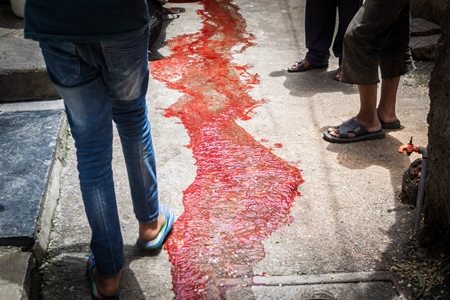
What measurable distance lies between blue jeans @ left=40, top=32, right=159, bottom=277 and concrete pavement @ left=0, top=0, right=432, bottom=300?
38cm

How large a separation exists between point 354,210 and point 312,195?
27 cm

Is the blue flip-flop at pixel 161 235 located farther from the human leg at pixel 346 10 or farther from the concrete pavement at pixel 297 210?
the human leg at pixel 346 10

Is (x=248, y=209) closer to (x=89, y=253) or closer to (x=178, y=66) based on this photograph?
(x=89, y=253)

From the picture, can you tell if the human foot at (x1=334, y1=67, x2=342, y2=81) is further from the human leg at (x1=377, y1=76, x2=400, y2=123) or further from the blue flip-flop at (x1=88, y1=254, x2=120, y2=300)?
the blue flip-flop at (x1=88, y1=254, x2=120, y2=300)

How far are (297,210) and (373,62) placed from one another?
1.22 metres

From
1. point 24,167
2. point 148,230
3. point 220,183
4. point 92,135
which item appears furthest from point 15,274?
point 220,183

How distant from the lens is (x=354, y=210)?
123 inches

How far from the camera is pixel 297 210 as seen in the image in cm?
314

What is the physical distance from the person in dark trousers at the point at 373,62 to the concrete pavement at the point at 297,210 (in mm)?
105

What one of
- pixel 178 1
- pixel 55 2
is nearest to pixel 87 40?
pixel 55 2

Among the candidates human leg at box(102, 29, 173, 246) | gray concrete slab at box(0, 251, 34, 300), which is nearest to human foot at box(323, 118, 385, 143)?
human leg at box(102, 29, 173, 246)

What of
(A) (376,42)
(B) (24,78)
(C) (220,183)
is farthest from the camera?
(B) (24,78)

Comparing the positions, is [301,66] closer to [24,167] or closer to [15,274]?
[24,167]

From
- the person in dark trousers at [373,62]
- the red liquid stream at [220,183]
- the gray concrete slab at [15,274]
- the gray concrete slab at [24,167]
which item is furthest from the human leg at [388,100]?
the gray concrete slab at [15,274]
